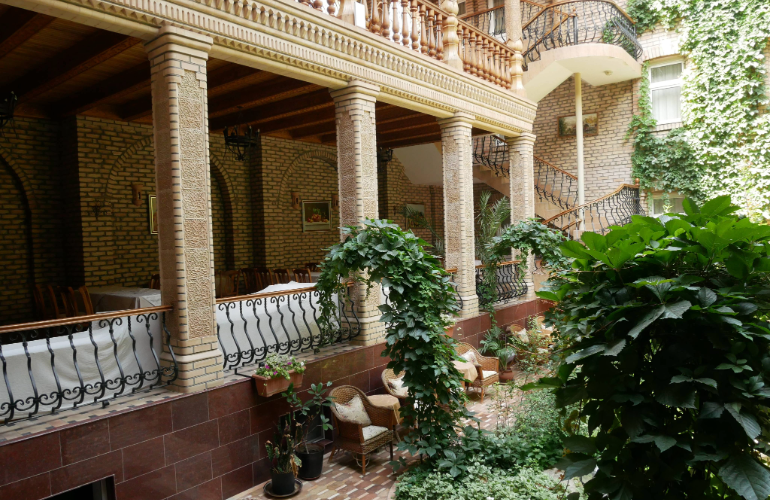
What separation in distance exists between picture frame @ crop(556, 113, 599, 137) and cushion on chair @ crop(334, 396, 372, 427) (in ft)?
38.0

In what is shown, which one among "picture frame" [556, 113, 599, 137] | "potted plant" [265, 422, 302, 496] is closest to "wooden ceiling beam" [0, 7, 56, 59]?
"potted plant" [265, 422, 302, 496]

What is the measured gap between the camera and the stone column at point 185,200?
4.88 meters

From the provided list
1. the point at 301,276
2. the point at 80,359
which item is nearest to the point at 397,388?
the point at 80,359

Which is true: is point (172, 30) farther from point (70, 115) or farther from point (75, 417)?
point (70, 115)

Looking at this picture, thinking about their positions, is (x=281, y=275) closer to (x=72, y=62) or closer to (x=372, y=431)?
(x=72, y=62)

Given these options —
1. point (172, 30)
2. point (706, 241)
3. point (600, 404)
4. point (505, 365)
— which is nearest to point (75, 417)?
point (172, 30)

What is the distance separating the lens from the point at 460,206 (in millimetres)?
9094

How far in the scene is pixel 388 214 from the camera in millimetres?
14969

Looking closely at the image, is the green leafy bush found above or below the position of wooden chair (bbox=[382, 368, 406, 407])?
below

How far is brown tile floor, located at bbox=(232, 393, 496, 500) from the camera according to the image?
5125mm

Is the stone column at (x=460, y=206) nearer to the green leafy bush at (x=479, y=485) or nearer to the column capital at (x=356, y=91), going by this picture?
the column capital at (x=356, y=91)

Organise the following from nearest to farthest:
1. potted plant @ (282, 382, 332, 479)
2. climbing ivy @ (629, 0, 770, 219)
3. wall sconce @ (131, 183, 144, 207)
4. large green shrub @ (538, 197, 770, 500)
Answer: large green shrub @ (538, 197, 770, 500) < potted plant @ (282, 382, 332, 479) < wall sconce @ (131, 183, 144, 207) < climbing ivy @ (629, 0, 770, 219)

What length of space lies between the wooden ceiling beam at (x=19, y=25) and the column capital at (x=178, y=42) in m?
1.14

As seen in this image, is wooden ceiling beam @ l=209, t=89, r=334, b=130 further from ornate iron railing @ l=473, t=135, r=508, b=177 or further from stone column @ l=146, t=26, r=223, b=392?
ornate iron railing @ l=473, t=135, r=508, b=177
